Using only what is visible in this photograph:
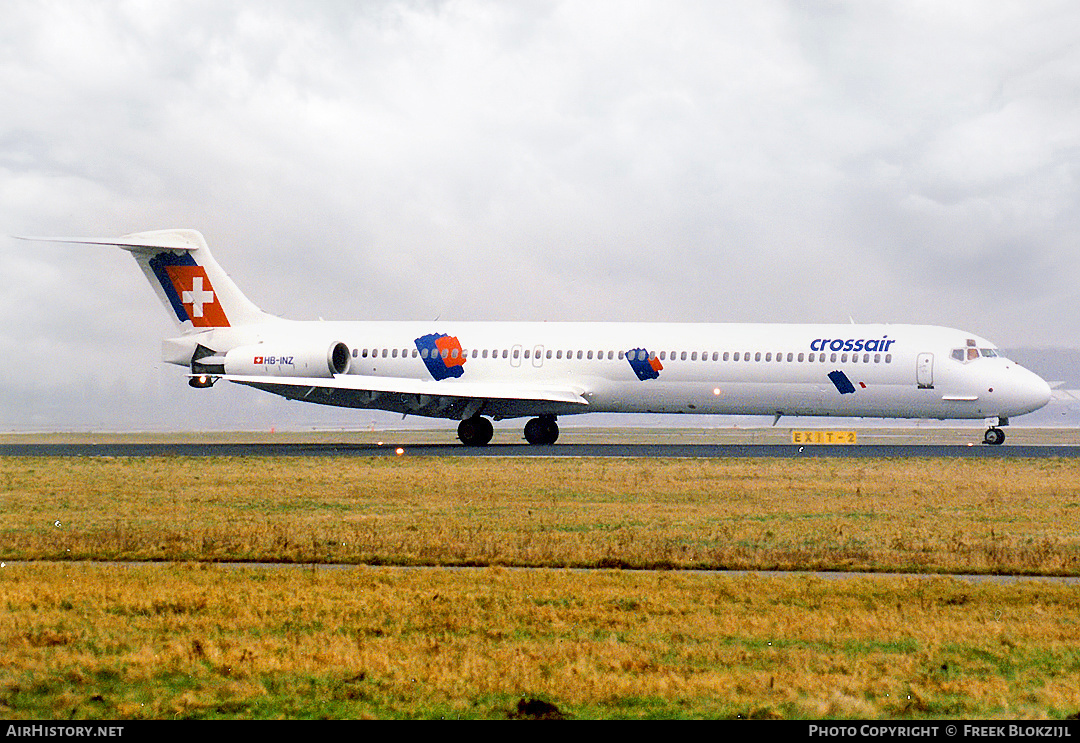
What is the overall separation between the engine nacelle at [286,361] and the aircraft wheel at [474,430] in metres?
5.25

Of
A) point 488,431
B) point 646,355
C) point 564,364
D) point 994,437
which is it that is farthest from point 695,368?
point 994,437

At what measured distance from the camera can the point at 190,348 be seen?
164 feet

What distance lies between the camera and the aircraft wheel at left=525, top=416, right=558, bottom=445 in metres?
47.0

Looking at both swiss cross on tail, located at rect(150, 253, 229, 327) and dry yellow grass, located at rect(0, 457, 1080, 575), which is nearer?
dry yellow grass, located at rect(0, 457, 1080, 575)

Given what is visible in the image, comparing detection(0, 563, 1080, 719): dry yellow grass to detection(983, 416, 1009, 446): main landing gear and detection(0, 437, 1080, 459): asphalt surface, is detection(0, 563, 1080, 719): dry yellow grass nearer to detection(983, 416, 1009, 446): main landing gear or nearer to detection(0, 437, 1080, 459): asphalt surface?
detection(0, 437, 1080, 459): asphalt surface

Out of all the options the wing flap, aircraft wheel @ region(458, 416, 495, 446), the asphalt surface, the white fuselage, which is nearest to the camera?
the asphalt surface

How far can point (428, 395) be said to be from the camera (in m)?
44.2

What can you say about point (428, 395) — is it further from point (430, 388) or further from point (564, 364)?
point (564, 364)

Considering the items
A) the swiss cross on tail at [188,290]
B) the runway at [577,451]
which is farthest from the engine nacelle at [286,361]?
the swiss cross on tail at [188,290]

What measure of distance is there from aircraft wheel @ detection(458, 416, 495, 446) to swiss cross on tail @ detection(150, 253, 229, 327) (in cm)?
1106

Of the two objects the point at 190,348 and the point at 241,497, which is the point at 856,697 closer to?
the point at 241,497

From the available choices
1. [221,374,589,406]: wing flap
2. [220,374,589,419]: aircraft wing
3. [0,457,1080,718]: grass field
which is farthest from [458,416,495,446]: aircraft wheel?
[0,457,1080,718]: grass field

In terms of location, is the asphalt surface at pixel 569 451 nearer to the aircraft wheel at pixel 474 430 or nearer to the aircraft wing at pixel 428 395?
the aircraft wheel at pixel 474 430
